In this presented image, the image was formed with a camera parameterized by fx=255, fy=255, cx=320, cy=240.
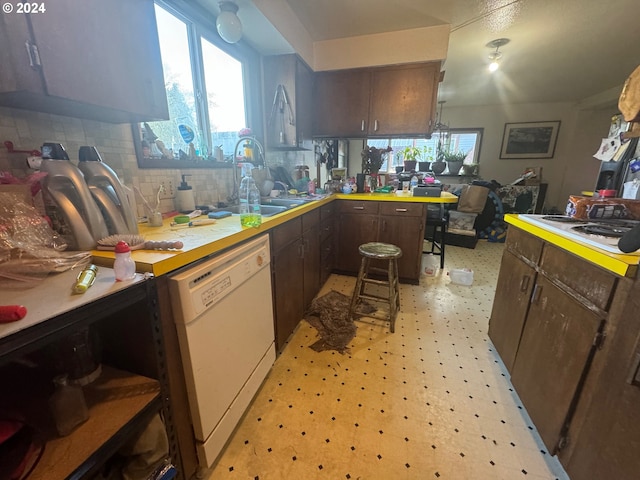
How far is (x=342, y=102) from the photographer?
2.83 m

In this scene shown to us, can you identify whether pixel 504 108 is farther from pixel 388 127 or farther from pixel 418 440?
pixel 418 440

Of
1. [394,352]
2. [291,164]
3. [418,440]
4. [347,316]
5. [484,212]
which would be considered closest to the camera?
[418,440]

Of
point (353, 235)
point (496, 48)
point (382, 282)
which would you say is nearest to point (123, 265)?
point (382, 282)

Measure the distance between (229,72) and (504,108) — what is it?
5794 millimetres

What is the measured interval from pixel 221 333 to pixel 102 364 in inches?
14.8

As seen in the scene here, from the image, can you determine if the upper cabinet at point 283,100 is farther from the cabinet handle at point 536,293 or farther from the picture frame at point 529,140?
the picture frame at point 529,140

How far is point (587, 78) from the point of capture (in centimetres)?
375

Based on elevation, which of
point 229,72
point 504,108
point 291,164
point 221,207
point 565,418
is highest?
point 504,108

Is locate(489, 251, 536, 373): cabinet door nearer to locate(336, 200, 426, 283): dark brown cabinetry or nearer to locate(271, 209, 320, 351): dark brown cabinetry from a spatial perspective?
locate(336, 200, 426, 283): dark brown cabinetry

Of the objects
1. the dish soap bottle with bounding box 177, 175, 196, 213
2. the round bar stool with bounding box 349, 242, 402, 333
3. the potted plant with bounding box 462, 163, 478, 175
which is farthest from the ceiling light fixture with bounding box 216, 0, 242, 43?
the potted plant with bounding box 462, 163, 478, 175

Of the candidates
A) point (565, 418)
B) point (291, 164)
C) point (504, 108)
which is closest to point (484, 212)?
point (504, 108)

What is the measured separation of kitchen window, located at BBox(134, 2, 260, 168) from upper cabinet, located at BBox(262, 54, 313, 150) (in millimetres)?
304

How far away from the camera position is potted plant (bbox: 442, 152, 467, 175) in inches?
215

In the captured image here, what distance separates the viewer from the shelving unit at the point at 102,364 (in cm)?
51
